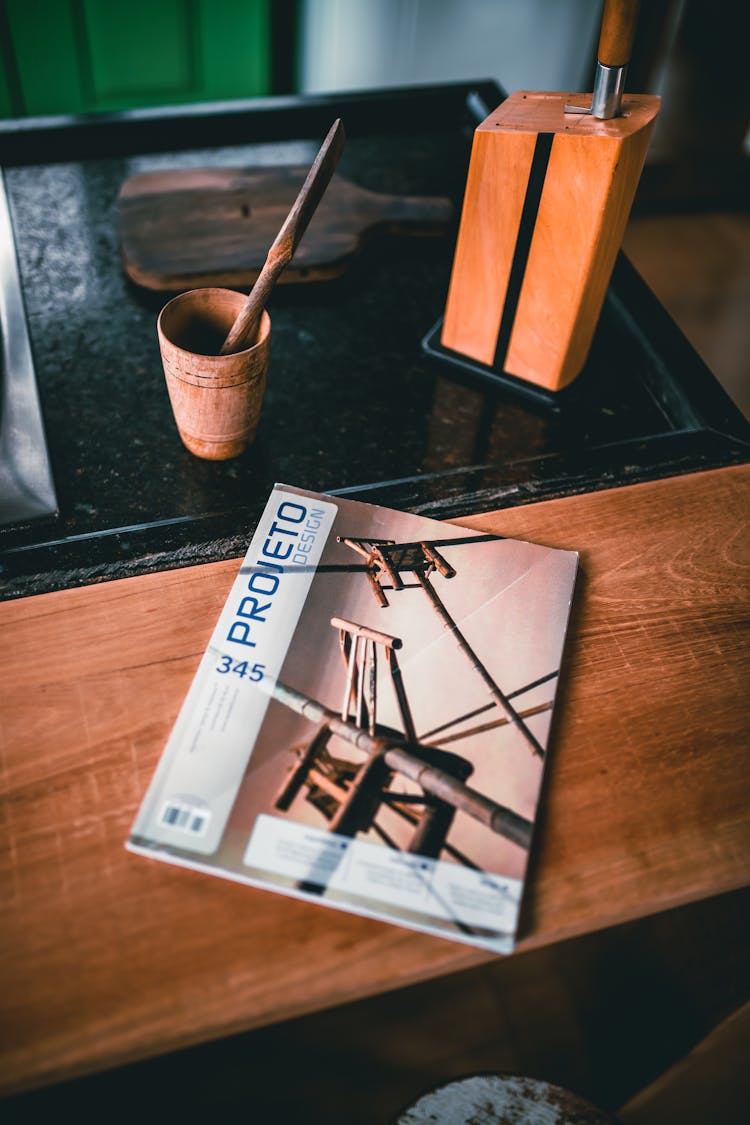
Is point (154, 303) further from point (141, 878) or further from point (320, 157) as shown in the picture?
point (141, 878)

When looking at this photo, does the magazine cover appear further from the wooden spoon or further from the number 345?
the wooden spoon

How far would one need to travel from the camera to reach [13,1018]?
1.51 ft

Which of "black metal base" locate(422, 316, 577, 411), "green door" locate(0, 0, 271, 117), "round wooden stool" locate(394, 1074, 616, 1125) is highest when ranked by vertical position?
"black metal base" locate(422, 316, 577, 411)

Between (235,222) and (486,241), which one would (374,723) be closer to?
(486,241)

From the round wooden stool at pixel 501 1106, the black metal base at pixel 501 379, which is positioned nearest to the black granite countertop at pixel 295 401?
the black metal base at pixel 501 379

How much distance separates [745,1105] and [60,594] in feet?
2.49

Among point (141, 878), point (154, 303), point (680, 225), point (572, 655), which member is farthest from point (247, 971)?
point (680, 225)

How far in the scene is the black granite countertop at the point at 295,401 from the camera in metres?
0.74

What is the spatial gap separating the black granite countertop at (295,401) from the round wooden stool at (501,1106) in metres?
0.48

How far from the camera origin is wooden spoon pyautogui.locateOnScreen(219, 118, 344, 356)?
63cm

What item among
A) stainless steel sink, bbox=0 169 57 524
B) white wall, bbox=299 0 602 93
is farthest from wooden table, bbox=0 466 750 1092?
white wall, bbox=299 0 602 93

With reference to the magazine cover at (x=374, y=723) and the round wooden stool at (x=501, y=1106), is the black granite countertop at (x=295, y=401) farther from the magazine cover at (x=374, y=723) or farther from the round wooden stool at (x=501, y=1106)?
the round wooden stool at (x=501, y=1106)

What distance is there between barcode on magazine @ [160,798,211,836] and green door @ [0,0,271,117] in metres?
2.17

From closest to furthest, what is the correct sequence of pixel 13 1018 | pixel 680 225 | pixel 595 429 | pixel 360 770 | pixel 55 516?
pixel 13 1018 < pixel 360 770 < pixel 55 516 < pixel 595 429 < pixel 680 225
